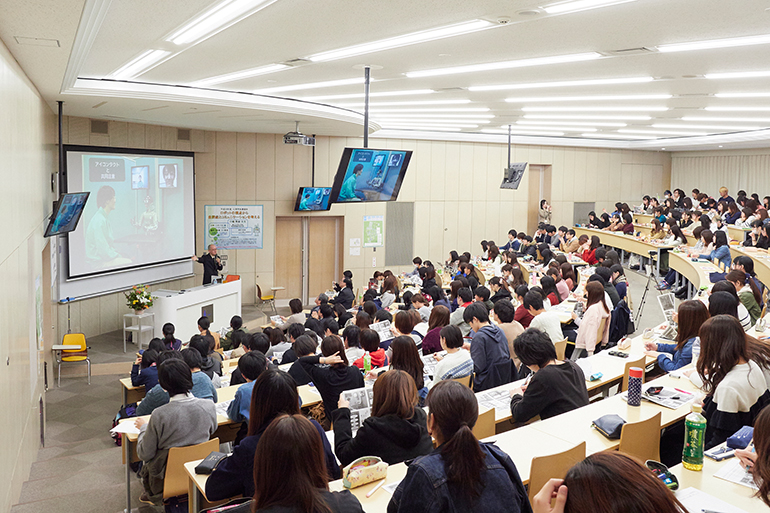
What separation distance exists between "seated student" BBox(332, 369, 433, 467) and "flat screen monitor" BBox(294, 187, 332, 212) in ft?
35.1

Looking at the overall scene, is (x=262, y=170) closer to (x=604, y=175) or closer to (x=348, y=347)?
(x=348, y=347)

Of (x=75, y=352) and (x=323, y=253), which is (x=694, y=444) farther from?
(x=323, y=253)

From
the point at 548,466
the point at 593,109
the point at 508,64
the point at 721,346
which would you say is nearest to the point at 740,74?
the point at 508,64

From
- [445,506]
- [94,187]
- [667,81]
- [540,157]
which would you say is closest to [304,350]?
[445,506]

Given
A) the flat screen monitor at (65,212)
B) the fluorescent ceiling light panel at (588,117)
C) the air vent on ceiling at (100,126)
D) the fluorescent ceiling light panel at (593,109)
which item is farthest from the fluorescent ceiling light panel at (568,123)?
the flat screen monitor at (65,212)

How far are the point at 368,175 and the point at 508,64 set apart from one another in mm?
2443

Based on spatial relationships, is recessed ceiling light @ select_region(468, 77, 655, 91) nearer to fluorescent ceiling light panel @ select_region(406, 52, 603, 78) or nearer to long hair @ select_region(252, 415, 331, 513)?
fluorescent ceiling light panel @ select_region(406, 52, 603, 78)

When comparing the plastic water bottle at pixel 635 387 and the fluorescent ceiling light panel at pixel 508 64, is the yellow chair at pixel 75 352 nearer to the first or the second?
the fluorescent ceiling light panel at pixel 508 64

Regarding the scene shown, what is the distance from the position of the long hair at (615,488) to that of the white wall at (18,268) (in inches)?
157

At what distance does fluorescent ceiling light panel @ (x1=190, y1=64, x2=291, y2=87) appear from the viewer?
666 centimetres

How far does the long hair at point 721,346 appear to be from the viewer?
3697mm

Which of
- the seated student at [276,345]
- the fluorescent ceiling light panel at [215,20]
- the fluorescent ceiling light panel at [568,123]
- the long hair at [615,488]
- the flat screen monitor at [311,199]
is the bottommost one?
the seated student at [276,345]

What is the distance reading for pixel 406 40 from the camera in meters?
5.18

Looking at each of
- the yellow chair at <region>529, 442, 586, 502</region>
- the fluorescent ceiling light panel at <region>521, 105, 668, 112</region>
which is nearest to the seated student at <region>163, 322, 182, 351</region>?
the yellow chair at <region>529, 442, 586, 502</region>
